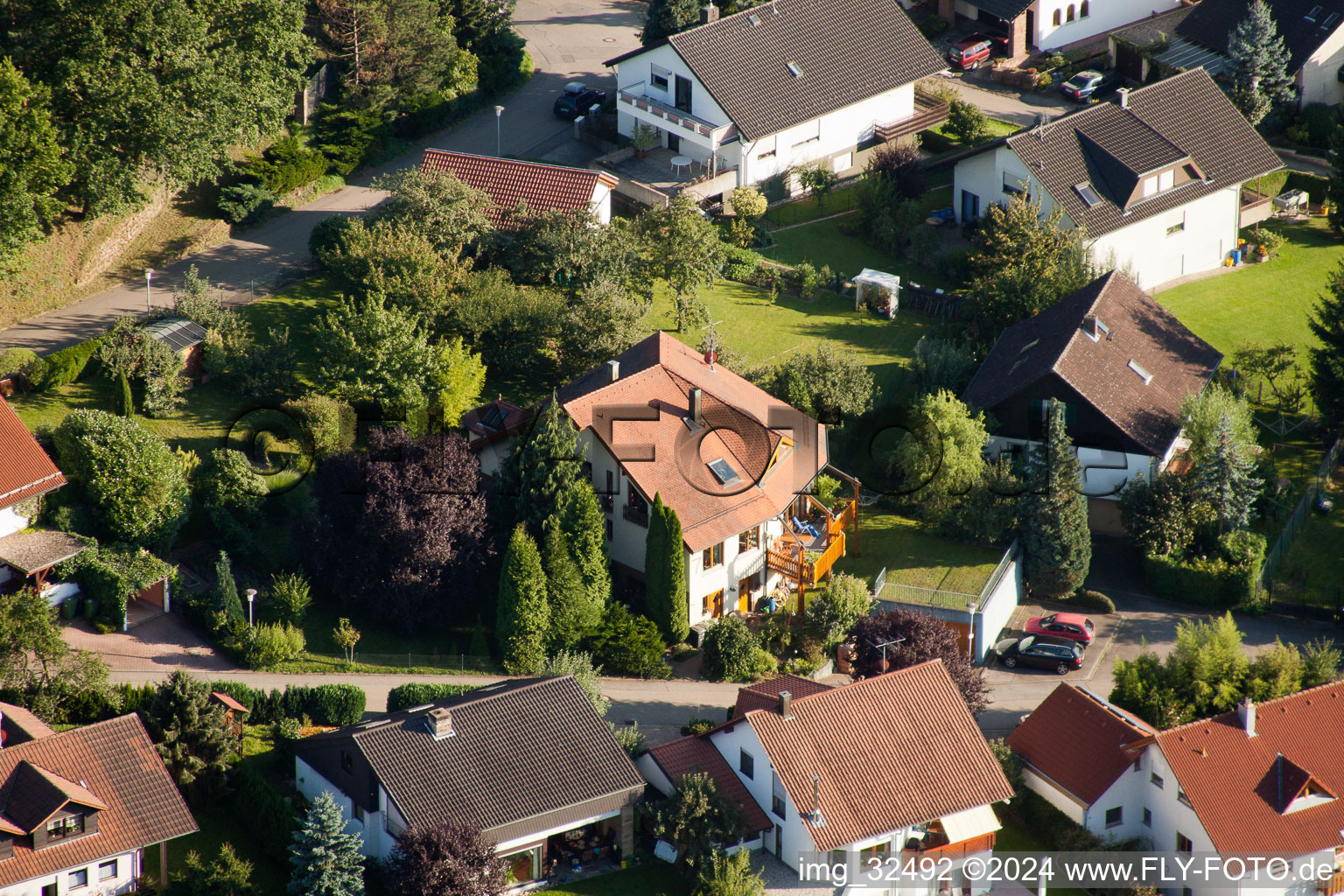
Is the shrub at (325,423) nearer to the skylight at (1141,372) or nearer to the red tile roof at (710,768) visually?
the red tile roof at (710,768)

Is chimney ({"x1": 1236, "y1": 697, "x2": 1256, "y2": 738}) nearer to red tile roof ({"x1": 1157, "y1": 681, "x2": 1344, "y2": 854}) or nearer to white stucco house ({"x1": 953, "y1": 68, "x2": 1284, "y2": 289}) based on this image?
red tile roof ({"x1": 1157, "y1": 681, "x2": 1344, "y2": 854})

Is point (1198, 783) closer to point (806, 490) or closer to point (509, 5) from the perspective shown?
point (806, 490)

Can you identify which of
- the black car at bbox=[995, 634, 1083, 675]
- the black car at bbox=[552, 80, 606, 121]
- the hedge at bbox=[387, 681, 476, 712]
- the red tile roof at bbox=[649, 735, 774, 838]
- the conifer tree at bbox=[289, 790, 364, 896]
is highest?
the black car at bbox=[552, 80, 606, 121]

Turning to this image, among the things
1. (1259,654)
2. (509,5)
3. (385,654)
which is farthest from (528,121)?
(1259,654)

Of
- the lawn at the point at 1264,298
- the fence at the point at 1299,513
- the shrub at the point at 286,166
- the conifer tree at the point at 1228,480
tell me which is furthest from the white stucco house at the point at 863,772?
the shrub at the point at 286,166

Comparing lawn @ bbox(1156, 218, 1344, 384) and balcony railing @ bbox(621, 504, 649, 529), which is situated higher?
balcony railing @ bbox(621, 504, 649, 529)

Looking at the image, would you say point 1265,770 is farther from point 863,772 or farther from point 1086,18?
point 1086,18

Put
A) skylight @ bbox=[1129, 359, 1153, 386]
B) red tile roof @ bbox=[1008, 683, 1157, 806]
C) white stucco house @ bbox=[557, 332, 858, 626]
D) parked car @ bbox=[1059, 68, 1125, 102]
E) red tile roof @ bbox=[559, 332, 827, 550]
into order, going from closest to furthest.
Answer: red tile roof @ bbox=[1008, 683, 1157, 806] → red tile roof @ bbox=[559, 332, 827, 550] → white stucco house @ bbox=[557, 332, 858, 626] → skylight @ bbox=[1129, 359, 1153, 386] → parked car @ bbox=[1059, 68, 1125, 102]

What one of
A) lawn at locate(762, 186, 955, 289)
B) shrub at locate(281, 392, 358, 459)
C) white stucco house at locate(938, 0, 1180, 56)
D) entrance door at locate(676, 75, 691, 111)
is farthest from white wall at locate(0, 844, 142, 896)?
white stucco house at locate(938, 0, 1180, 56)
